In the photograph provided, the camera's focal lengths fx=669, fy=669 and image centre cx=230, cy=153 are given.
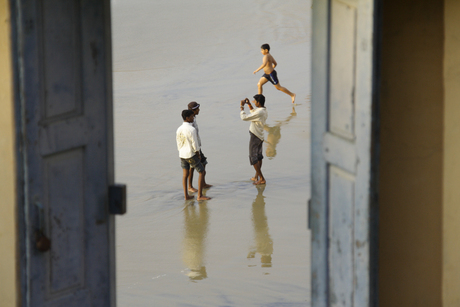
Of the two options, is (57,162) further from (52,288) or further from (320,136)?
(320,136)

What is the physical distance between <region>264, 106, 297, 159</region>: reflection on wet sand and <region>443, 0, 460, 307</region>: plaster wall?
24.2 ft

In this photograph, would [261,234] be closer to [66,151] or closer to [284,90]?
[66,151]

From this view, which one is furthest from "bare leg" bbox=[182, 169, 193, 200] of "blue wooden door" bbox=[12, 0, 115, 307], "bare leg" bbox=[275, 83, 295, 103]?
"bare leg" bbox=[275, 83, 295, 103]

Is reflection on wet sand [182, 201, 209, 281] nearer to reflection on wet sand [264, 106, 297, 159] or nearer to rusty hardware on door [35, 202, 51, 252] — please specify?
reflection on wet sand [264, 106, 297, 159]

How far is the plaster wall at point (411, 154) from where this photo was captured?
374 cm

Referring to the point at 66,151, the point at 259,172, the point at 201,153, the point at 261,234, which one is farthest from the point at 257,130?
the point at 66,151

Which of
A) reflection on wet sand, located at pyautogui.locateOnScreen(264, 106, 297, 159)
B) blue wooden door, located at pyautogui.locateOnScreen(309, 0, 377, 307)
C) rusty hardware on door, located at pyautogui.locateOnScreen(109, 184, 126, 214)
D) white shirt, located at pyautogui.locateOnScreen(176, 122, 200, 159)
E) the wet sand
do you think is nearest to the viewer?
blue wooden door, located at pyautogui.locateOnScreen(309, 0, 377, 307)

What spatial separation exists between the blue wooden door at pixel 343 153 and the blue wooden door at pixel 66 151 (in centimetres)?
120

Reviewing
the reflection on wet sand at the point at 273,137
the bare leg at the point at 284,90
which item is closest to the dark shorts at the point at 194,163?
the reflection on wet sand at the point at 273,137

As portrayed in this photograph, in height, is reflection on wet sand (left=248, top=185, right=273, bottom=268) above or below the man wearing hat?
below

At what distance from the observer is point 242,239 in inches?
308

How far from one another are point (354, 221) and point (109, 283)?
1508mm

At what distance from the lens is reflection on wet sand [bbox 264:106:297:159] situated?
452 inches

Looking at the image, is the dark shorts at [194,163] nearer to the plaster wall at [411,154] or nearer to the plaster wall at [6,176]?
the plaster wall at [6,176]
